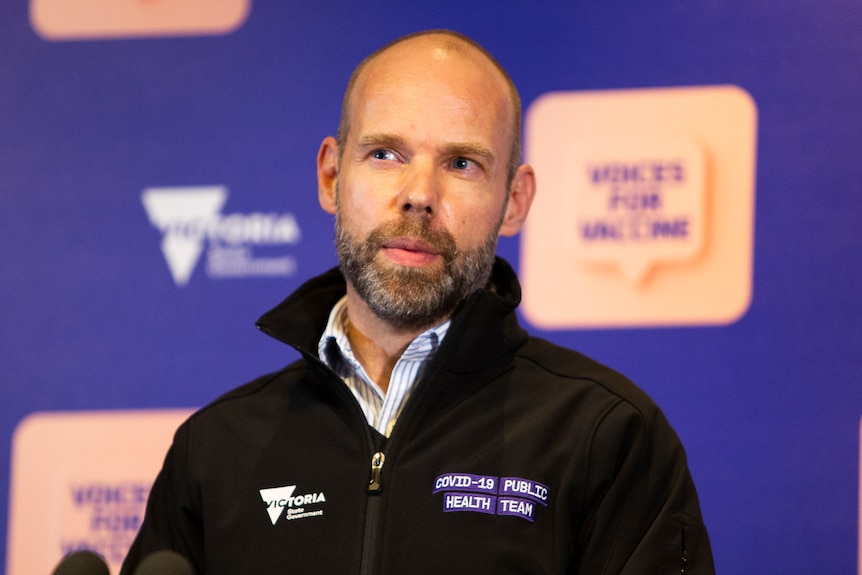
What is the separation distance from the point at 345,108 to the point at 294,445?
1.97 ft

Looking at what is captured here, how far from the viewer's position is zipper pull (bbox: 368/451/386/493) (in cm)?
186

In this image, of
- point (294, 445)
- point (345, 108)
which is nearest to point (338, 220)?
point (345, 108)

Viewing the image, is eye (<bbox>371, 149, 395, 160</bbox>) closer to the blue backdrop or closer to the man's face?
the man's face

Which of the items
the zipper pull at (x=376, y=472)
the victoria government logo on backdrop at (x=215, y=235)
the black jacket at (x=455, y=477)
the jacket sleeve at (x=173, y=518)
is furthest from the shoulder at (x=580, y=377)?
the victoria government logo on backdrop at (x=215, y=235)

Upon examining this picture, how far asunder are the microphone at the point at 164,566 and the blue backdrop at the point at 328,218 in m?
1.53

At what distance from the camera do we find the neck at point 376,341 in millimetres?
2068

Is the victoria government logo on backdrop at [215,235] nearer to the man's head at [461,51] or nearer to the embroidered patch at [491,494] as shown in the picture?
the man's head at [461,51]

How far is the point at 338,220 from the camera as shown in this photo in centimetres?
210

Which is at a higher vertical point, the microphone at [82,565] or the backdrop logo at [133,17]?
the backdrop logo at [133,17]

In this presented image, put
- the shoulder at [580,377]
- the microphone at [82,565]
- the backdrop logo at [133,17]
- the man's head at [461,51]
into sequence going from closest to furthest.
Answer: the microphone at [82,565] → the shoulder at [580,377] → the man's head at [461,51] → the backdrop logo at [133,17]

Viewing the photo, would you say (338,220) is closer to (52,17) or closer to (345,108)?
(345,108)

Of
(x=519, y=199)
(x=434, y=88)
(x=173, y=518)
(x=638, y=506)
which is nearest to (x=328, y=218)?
(x=519, y=199)

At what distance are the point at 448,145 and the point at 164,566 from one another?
0.97m

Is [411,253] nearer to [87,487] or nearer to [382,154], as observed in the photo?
[382,154]
